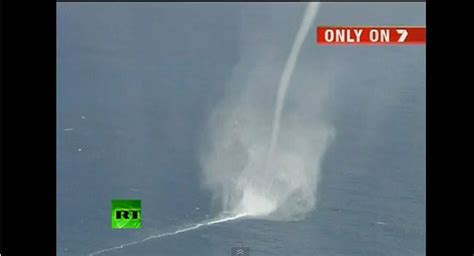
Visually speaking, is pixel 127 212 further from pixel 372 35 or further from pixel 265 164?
pixel 372 35

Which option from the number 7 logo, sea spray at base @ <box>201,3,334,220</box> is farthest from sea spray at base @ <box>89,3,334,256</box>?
the number 7 logo

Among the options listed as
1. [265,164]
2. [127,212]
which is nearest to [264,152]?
[265,164]

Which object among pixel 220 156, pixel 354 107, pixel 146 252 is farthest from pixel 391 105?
pixel 146 252

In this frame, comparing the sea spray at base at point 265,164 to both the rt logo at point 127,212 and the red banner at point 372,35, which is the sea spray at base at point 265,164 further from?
the red banner at point 372,35

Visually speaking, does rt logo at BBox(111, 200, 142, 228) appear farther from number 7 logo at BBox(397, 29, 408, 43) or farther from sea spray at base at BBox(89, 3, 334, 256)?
number 7 logo at BBox(397, 29, 408, 43)

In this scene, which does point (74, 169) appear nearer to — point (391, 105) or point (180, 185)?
point (180, 185)

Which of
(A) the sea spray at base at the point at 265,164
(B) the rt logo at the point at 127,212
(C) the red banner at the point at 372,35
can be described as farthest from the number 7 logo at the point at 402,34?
(B) the rt logo at the point at 127,212
